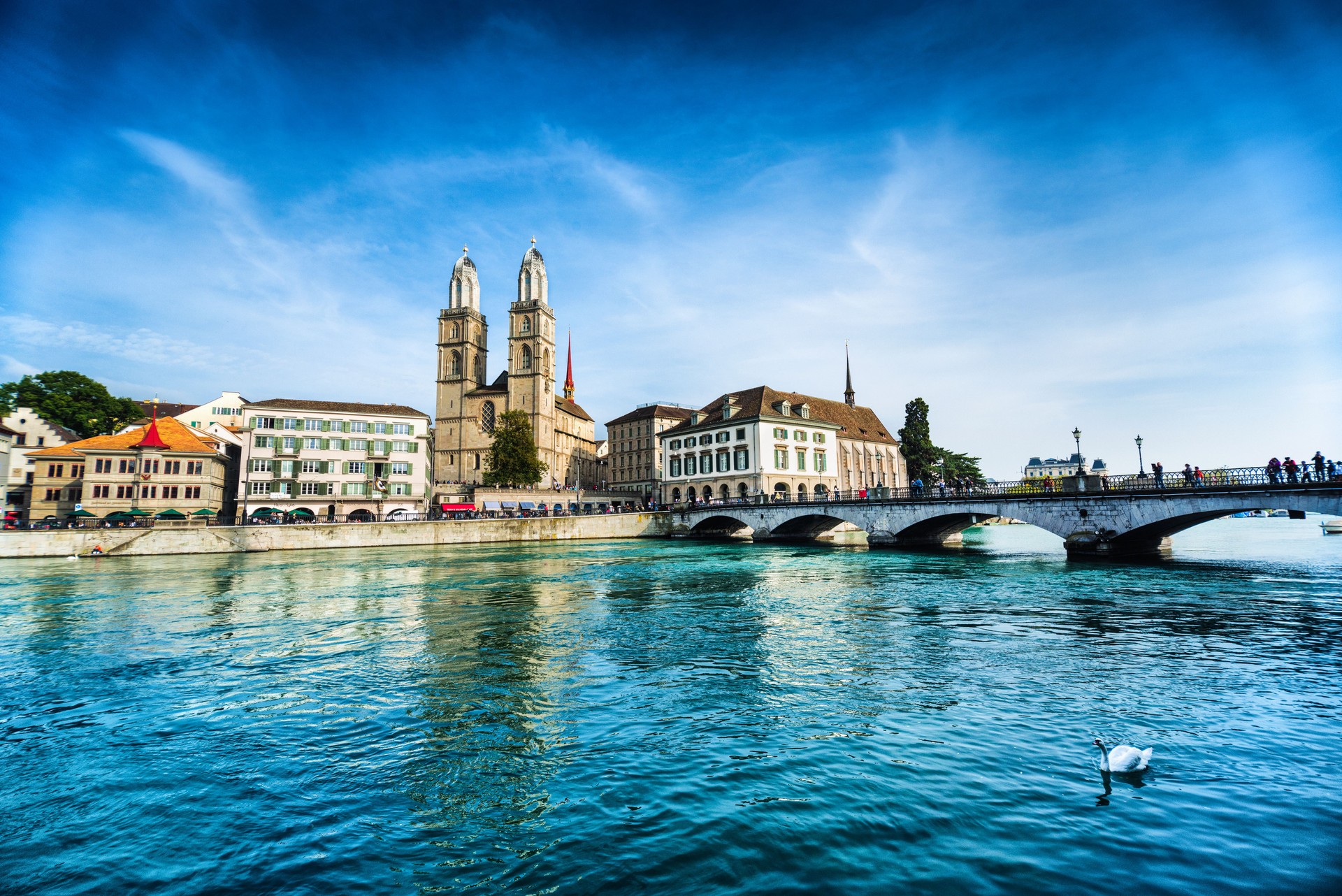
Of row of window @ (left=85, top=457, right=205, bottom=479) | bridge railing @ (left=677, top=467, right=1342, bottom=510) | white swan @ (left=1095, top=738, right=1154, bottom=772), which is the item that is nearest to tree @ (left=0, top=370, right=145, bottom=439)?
row of window @ (left=85, top=457, right=205, bottom=479)

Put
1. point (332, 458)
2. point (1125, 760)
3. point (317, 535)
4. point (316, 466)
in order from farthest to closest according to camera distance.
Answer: point (332, 458) < point (316, 466) < point (317, 535) < point (1125, 760)

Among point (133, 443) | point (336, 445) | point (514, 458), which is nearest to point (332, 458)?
point (336, 445)

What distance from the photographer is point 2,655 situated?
1349cm

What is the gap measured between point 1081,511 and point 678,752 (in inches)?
1155

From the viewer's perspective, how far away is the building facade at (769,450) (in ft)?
211

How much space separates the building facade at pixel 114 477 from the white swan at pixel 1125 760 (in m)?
63.6

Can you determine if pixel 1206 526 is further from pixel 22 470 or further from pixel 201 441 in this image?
pixel 22 470

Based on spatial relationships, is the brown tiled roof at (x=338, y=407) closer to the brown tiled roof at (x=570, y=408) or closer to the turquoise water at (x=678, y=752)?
the brown tiled roof at (x=570, y=408)

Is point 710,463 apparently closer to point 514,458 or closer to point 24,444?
point 514,458

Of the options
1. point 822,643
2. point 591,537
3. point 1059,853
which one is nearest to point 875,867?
point 1059,853

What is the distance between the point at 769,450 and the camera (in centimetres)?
6400

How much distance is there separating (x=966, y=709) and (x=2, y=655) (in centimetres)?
1864

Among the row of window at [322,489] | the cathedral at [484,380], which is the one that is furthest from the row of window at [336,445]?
the cathedral at [484,380]

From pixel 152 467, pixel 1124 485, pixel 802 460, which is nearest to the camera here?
pixel 1124 485
